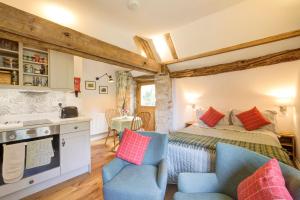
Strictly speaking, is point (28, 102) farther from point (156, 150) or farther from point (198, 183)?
point (198, 183)

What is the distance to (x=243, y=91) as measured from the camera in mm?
3643

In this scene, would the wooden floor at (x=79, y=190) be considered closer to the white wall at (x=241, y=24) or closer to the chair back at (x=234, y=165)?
the chair back at (x=234, y=165)

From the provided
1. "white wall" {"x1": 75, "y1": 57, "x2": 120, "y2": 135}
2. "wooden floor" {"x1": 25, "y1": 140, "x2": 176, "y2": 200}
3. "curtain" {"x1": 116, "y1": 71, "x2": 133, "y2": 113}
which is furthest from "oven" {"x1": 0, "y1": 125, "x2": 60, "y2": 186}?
"curtain" {"x1": 116, "y1": 71, "x2": 133, "y2": 113}

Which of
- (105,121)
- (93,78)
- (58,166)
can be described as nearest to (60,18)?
(58,166)

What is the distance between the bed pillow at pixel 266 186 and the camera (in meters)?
0.90

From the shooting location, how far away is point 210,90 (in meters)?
4.11

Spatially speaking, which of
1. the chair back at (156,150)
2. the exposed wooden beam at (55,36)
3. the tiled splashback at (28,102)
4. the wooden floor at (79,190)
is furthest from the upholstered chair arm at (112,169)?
the tiled splashback at (28,102)

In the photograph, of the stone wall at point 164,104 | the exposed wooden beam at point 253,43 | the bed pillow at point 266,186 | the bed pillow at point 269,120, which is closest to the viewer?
the bed pillow at point 266,186

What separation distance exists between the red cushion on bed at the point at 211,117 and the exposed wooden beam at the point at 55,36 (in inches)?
86.7

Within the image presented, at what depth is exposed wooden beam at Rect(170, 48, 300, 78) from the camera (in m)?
2.91

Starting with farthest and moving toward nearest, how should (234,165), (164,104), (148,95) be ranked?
(148,95) → (164,104) → (234,165)

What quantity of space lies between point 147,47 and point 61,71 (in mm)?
2041

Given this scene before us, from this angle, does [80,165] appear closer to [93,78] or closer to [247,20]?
[93,78]

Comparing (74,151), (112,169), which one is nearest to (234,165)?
(112,169)
